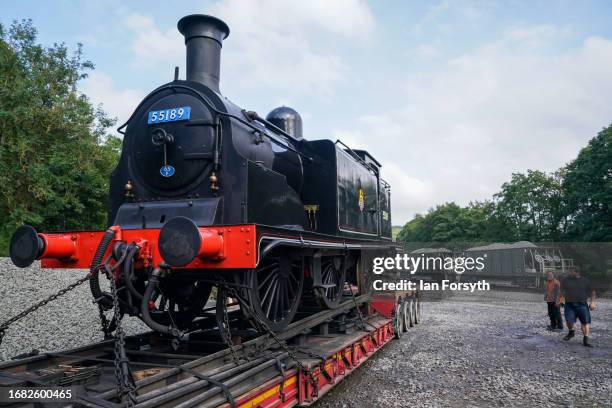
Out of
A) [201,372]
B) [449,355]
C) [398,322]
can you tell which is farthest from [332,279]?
[398,322]

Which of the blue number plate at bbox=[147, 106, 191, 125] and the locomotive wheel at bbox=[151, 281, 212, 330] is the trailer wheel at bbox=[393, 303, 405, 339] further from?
the blue number plate at bbox=[147, 106, 191, 125]

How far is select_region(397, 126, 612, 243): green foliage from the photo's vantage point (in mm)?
27844

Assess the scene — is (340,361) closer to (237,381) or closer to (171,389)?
(237,381)

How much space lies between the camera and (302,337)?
6055 millimetres

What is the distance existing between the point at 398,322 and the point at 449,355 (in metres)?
1.62

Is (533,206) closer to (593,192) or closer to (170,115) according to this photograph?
(593,192)

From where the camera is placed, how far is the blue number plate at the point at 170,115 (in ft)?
15.6

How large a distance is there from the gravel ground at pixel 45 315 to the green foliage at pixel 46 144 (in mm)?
4517

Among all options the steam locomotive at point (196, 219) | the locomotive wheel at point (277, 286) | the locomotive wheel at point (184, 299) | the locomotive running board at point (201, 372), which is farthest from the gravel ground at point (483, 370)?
the locomotive wheel at point (184, 299)

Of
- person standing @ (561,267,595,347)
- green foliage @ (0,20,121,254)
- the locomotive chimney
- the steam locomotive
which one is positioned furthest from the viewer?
green foliage @ (0,20,121,254)

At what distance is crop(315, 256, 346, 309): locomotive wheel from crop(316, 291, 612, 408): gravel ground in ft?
3.79

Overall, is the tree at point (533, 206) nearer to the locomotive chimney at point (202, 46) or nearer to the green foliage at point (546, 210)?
the green foliage at point (546, 210)

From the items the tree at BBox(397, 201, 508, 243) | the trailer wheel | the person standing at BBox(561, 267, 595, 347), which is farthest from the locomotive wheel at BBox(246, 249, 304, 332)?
the tree at BBox(397, 201, 508, 243)

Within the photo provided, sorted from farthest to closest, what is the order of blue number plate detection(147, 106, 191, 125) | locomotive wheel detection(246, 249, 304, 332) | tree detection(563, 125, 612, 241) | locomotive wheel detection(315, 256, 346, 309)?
tree detection(563, 125, 612, 241) → locomotive wheel detection(315, 256, 346, 309) → locomotive wheel detection(246, 249, 304, 332) → blue number plate detection(147, 106, 191, 125)
